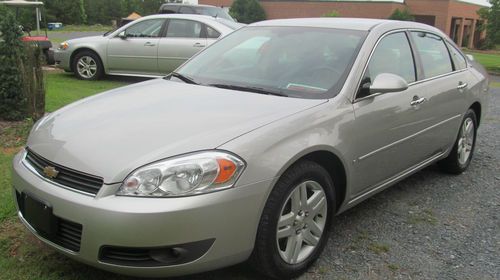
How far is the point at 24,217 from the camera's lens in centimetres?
298

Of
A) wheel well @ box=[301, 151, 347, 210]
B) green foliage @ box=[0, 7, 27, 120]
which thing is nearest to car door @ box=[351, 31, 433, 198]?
wheel well @ box=[301, 151, 347, 210]

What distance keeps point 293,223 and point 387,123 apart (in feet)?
3.94

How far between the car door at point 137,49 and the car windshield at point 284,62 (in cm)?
636

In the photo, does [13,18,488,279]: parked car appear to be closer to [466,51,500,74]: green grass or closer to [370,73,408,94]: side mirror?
[370,73,408,94]: side mirror

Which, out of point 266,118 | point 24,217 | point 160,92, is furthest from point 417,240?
point 24,217

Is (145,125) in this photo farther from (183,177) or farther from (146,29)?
(146,29)

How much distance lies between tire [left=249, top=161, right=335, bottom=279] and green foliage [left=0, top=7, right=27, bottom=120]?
429cm

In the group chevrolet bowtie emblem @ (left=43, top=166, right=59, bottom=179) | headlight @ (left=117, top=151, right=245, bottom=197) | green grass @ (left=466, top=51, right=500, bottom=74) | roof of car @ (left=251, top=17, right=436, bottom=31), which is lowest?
green grass @ (left=466, top=51, right=500, bottom=74)

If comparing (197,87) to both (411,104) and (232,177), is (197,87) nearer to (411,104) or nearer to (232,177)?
(232,177)

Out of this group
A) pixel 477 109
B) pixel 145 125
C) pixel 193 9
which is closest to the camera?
pixel 145 125

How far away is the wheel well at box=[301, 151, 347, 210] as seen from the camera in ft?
10.5

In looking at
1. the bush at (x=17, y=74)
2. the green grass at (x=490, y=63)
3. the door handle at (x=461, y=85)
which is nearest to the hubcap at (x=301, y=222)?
the door handle at (x=461, y=85)

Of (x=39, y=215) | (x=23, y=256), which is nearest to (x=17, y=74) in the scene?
(x=23, y=256)

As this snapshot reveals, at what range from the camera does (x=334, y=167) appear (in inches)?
133
